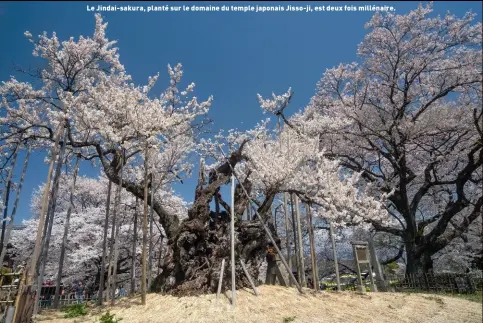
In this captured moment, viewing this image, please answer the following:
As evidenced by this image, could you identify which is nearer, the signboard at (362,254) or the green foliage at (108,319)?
the green foliage at (108,319)

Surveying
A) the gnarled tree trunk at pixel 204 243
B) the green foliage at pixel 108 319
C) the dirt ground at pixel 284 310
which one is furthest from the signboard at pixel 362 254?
→ the green foliage at pixel 108 319

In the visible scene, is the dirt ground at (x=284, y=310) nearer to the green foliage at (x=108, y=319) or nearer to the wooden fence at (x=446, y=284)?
the green foliage at (x=108, y=319)

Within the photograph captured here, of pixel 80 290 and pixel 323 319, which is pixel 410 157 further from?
pixel 80 290

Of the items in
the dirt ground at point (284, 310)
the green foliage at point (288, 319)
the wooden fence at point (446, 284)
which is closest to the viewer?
the green foliage at point (288, 319)

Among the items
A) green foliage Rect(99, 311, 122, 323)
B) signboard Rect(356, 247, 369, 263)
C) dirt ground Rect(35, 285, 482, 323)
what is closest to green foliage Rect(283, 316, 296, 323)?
dirt ground Rect(35, 285, 482, 323)

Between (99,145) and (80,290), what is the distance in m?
18.7

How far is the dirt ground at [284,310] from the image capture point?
796 centimetres

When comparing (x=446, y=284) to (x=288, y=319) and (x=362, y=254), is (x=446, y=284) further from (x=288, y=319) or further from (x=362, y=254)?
(x=288, y=319)

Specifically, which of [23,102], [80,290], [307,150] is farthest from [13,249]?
[307,150]

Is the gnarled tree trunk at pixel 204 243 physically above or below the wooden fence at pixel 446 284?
above

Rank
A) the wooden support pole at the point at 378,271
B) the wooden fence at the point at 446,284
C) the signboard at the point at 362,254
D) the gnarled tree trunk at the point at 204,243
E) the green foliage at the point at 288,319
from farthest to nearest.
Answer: the wooden fence at the point at 446,284, the wooden support pole at the point at 378,271, the signboard at the point at 362,254, the gnarled tree trunk at the point at 204,243, the green foliage at the point at 288,319

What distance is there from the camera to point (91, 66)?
12977 mm

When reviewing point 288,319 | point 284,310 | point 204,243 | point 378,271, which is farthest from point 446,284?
point 204,243

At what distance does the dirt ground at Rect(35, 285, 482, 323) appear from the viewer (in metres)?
7.96
